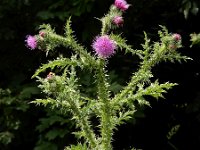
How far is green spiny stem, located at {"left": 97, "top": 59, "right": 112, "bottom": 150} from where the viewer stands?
10.7 ft

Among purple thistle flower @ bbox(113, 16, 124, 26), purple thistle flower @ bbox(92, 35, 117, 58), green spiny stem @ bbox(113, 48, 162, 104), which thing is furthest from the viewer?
green spiny stem @ bbox(113, 48, 162, 104)

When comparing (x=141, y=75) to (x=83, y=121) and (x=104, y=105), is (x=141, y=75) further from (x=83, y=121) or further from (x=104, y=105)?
(x=83, y=121)

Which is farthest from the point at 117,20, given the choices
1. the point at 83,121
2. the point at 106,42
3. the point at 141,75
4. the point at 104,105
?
the point at 83,121

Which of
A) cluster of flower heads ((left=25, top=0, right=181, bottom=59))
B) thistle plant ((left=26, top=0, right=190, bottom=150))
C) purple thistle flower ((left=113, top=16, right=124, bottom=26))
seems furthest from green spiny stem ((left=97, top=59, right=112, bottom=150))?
purple thistle flower ((left=113, top=16, right=124, bottom=26))

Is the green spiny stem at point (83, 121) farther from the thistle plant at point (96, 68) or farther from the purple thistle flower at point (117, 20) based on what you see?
the purple thistle flower at point (117, 20)

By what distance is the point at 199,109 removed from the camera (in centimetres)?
536

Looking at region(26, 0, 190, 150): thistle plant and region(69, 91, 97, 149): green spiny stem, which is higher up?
region(26, 0, 190, 150): thistle plant

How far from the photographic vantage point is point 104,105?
3.34 m

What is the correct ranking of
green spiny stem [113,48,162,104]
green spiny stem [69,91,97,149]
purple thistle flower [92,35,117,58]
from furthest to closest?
green spiny stem [113,48,162,104]
green spiny stem [69,91,97,149]
purple thistle flower [92,35,117,58]

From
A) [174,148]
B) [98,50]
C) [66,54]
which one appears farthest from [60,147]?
[98,50]

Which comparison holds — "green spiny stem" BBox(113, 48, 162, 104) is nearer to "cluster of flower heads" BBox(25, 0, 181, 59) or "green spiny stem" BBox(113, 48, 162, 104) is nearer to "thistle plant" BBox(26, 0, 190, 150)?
"thistle plant" BBox(26, 0, 190, 150)

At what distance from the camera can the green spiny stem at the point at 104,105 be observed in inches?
128

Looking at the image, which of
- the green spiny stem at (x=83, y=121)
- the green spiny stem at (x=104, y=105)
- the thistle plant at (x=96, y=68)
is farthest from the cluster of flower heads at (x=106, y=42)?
the green spiny stem at (x=83, y=121)

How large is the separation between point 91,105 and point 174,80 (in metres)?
2.93
